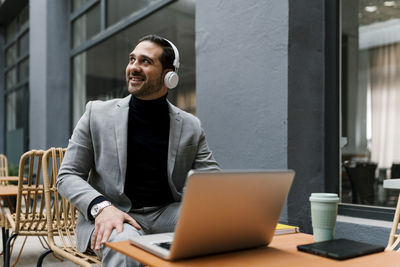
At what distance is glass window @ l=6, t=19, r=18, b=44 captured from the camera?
11227 millimetres

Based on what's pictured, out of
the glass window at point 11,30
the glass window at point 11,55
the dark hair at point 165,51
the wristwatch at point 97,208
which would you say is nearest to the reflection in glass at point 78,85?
the glass window at point 11,55

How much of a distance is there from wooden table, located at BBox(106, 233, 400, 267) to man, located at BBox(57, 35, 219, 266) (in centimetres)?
62

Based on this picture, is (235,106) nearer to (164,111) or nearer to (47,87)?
(164,111)

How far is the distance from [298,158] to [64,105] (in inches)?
228

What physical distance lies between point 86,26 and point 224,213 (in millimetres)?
6461

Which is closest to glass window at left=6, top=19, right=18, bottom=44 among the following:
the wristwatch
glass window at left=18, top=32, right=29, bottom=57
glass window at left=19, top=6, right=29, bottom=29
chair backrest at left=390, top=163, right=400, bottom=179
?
glass window at left=19, top=6, right=29, bottom=29

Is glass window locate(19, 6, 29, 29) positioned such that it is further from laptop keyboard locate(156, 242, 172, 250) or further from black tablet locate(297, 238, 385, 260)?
black tablet locate(297, 238, 385, 260)

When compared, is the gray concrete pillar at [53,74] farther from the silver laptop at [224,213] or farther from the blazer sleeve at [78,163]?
the silver laptop at [224,213]

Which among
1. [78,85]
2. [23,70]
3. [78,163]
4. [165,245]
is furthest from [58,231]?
[23,70]

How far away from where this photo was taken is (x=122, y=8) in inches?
223

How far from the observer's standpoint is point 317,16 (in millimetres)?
2828

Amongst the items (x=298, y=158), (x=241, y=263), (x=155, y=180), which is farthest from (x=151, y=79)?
(x=298, y=158)

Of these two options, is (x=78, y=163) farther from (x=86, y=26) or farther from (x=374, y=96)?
(x=86, y=26)

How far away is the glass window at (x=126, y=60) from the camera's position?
4.37m
